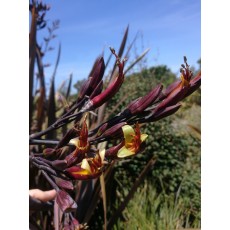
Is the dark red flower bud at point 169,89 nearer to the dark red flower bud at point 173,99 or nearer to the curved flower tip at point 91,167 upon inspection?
the dark red flower bud at point 173,99

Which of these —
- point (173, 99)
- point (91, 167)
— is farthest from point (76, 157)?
point (173, 99)

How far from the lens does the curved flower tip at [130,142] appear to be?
0.35 meters

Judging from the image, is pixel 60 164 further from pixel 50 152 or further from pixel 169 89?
pixel 169 89

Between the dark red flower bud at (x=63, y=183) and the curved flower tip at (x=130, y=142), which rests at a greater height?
the curved flower tip at (x=130, y=142)

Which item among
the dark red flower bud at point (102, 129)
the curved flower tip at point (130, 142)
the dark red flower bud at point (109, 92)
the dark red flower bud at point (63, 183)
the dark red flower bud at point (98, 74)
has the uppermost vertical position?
the dark red flower bud at point (98, 74)

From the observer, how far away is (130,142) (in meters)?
0.35

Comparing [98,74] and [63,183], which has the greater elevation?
[98,74]

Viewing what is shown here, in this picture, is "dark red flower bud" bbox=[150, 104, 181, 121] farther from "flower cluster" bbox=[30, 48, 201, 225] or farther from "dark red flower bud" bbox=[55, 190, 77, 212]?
"dark red flower bud" bbox=[55, 190, 77, 212]

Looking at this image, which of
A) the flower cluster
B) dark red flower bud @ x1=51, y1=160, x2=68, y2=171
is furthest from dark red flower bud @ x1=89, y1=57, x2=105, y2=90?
dark red flower bud @ x1=51, y1=160, x2=68, y2=171

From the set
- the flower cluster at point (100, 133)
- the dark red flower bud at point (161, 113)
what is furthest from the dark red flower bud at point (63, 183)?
the dark red flower bud at point (161, 113)

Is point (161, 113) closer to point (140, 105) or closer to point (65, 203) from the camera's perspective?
point (140, 105)

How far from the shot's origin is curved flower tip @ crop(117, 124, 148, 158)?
0.35m

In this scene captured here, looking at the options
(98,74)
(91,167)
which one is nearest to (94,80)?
(98,74)
